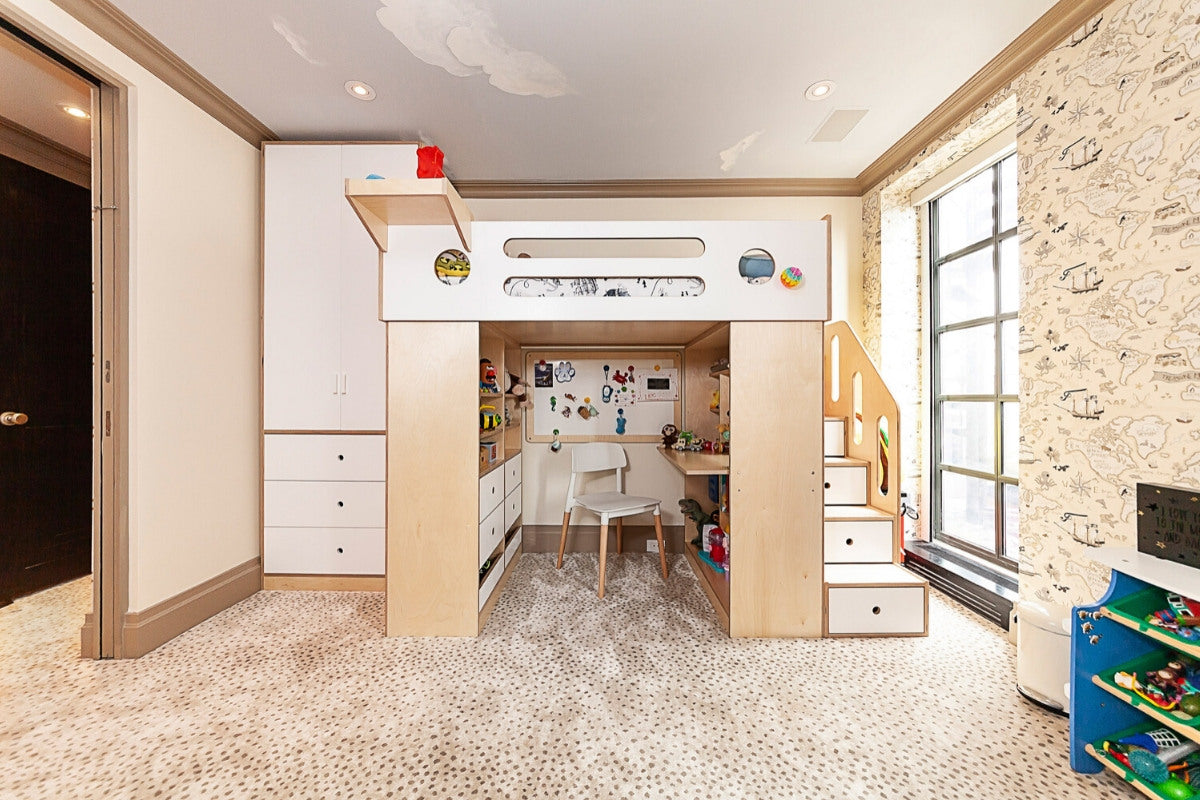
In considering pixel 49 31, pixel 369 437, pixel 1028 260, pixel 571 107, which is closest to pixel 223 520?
pixel 369 437

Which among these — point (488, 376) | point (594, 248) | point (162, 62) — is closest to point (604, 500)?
point (488, 376)

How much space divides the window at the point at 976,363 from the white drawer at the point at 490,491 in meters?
2.50

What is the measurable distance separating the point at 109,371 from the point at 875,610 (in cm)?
344

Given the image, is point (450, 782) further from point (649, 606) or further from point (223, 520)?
point (223, 520)

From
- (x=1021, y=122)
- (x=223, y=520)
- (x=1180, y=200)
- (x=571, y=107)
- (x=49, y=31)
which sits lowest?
(x=223, y=520)

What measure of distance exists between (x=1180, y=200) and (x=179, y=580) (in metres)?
4.00

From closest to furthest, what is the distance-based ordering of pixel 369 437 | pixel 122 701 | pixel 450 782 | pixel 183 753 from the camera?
pixel 450 782 → pixel 183 753 → pixel 122 701 → pixel 369 437

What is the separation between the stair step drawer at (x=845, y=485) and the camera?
8.55ft

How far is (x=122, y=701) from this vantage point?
1691 millimetres

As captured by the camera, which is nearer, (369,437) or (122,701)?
(122,701)

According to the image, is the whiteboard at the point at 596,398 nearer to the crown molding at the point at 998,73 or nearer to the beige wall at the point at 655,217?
the beige wall at the point at 655,217

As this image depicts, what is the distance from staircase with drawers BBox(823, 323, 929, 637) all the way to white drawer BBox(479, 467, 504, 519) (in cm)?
162

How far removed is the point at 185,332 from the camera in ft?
7.24

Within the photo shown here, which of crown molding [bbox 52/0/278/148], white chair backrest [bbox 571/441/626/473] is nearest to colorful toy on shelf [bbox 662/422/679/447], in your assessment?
white chair backrest [bbox 571/441/626/473]
